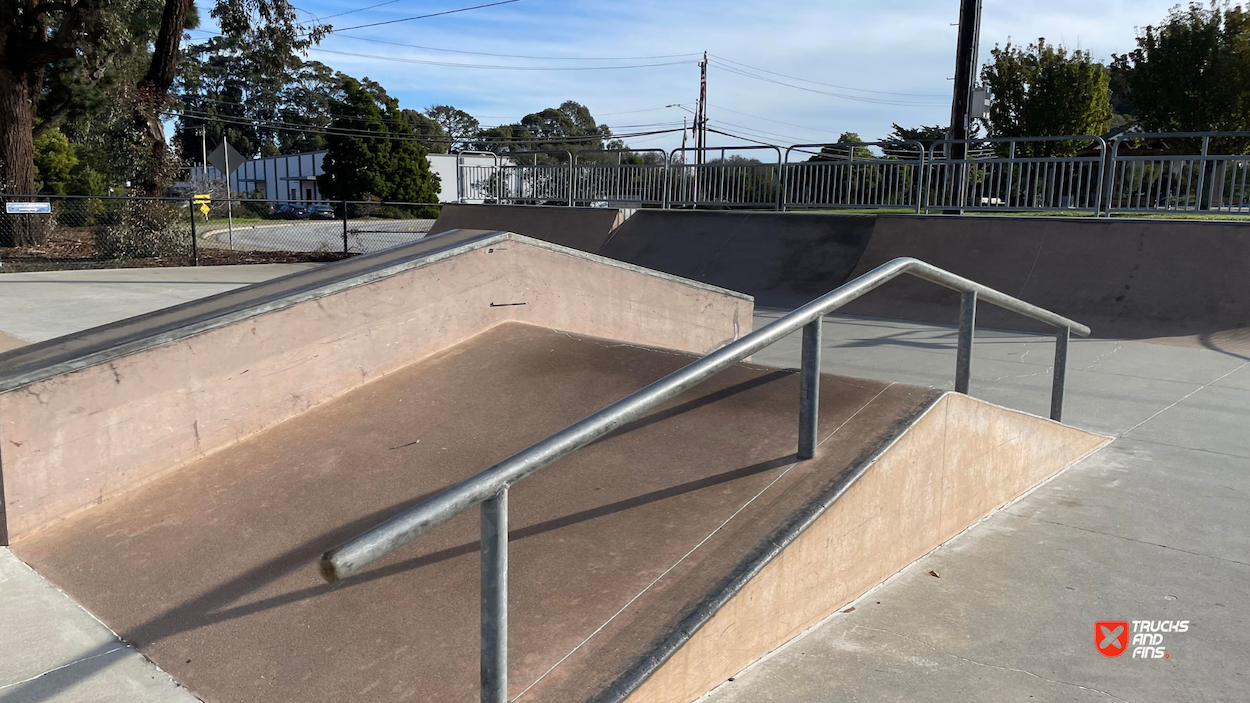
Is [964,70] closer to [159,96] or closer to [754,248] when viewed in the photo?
[754,248]

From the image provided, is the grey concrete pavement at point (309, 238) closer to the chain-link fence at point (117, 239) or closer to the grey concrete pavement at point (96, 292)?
the chain-link fence at point (117, 239)

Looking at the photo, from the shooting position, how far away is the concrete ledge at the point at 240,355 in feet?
11.1

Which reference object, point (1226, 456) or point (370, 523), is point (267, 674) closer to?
point (370, 523)

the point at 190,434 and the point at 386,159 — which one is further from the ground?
the point at 386,159

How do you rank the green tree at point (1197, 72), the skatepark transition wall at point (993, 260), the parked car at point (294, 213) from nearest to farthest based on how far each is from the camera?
the skatepark transition wall at point (993, 260) → the green tree at point (1197, 72) → the parked car at point (294, 213)

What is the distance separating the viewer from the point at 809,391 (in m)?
3.19

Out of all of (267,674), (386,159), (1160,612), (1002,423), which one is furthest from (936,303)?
(386,159)

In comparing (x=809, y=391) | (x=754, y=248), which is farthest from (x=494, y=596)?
(x=754, y=248)

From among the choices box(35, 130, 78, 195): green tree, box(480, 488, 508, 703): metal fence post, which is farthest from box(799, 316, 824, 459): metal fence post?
box(35, 130, 78, 195): green tree

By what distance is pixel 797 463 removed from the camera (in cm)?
323

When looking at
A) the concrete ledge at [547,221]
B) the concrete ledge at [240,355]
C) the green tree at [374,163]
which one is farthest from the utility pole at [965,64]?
the green tree at [374,163]

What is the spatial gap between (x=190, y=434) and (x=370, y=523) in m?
1.21

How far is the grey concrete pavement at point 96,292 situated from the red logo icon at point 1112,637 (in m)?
9.36

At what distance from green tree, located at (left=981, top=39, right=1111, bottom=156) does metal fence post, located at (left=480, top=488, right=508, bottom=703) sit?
116 feet
